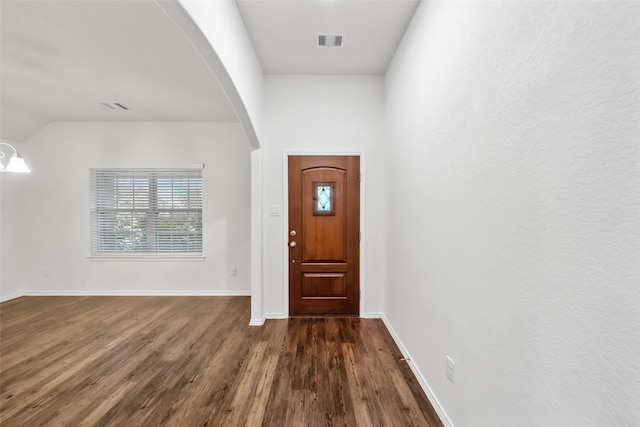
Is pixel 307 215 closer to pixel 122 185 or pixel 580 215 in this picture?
pixel 580 215

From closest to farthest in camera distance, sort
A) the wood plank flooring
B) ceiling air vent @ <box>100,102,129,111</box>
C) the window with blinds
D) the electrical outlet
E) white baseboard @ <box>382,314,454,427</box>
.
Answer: the electrical outlet → white baseboard @ <box>382,314,454,427</box> → the wood plank flooring → ceiling air vent @ <box>100,102,129,111</box> → the window with blinds

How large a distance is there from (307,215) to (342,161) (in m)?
0.81

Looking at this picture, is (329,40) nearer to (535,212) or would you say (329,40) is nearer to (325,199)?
(325,199)

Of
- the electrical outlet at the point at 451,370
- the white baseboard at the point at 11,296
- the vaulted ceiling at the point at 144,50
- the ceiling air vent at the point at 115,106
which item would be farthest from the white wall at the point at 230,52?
the white baseboard at the point at 11,296

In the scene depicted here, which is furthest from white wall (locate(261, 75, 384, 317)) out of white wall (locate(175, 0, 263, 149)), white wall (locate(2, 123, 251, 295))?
white wall (locate(2, 123, 251, 295))

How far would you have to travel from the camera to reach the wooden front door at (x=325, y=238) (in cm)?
353

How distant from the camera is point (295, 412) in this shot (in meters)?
1.87

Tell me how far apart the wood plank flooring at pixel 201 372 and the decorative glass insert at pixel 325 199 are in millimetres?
1349

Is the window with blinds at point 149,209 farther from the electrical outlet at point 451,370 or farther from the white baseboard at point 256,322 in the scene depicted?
the electrical outlet at point 451,370

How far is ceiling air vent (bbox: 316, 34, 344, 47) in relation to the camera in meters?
2.71

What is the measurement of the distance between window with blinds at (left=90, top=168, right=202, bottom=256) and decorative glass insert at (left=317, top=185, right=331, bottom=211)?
89.2 inches

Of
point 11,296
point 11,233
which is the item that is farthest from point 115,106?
point 11,296

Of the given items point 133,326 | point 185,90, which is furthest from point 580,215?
point 133,326

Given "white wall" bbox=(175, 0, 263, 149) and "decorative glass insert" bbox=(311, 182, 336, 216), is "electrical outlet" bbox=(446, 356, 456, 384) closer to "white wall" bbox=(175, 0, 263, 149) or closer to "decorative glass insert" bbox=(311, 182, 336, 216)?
"decorative glass insert" bbox=(311, 182, 336, 216)
